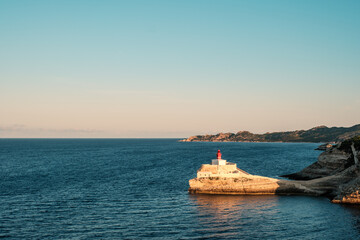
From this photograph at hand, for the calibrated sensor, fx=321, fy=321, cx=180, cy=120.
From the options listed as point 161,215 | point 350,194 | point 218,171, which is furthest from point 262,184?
point 161,215

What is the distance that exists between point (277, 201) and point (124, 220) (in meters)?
20.5

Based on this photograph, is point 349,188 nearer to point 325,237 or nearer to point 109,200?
point 325,237

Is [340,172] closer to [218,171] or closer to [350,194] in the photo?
[350,194]

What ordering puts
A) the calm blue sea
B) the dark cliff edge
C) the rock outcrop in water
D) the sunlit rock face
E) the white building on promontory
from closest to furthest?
1. the calm blue sea
2. the sunlit rock face
3. the dark cliff edge
4. the rock outcrop in water
5. the white building on promontory

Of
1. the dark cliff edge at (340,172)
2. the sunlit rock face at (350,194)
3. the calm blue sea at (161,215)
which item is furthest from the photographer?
the dark cliff edge at (340,172)

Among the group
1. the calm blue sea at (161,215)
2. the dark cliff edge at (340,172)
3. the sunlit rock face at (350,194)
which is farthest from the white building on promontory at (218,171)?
the sunlit rock face at (350,194)

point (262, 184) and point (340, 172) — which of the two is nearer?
point (262, 184)

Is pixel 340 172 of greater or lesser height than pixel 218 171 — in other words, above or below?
below

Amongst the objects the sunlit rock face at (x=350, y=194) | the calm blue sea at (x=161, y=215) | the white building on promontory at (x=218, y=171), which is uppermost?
the white building on promontory at (x=218, y=171)

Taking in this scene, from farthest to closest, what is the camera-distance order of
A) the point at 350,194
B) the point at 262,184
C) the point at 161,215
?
the point at 262,184
the point at 350,194
the point at 161,215

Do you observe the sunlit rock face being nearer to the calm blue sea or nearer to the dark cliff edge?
the dark cliff edge

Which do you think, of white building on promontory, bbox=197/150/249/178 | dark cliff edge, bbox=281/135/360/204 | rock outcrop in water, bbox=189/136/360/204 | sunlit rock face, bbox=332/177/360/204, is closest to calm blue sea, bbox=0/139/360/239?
sunlit rock face, bbox=332/177/360/204

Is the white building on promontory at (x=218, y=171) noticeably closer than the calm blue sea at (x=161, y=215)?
No

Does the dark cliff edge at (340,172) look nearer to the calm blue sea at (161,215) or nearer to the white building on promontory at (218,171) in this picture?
the calm blue sea at (161,215)
